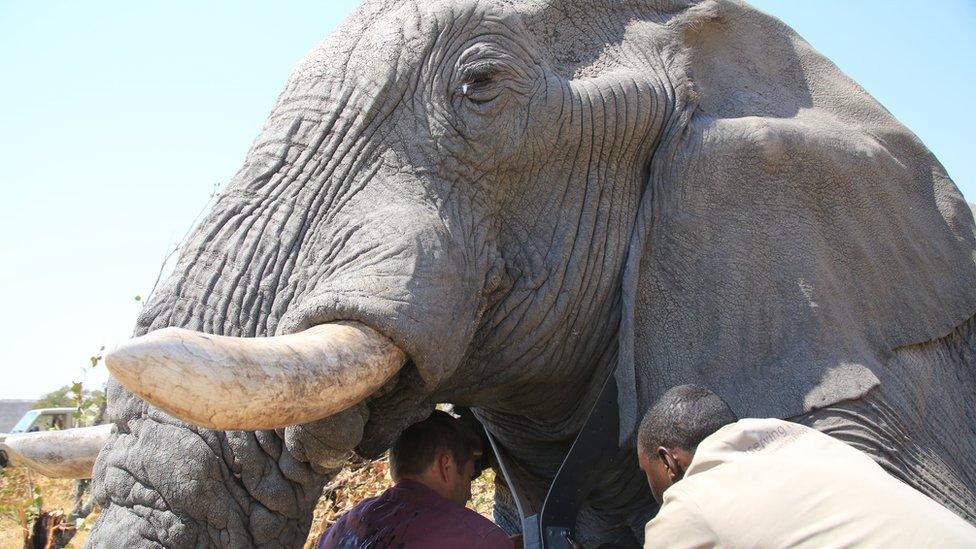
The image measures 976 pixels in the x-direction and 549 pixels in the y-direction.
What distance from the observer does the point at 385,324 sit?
2.67 m

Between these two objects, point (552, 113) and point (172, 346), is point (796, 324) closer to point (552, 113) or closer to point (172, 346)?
point (552, 113)

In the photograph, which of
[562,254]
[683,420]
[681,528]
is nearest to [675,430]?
[683,420]

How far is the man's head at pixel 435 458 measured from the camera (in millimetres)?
3342

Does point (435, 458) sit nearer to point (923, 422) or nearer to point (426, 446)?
point (426, 446)

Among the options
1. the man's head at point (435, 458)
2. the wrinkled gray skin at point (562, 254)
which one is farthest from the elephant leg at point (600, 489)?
the man's head at point (435, 458)

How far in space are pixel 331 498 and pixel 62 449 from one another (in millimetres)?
4552

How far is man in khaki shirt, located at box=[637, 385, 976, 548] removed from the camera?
2158mm

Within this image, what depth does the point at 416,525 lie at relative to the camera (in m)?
3.14

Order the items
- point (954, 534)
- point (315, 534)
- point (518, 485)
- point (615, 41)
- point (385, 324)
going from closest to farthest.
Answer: point (954, 534), point (385, 324), point (615, 41), point (518, 485), point (315, 534)

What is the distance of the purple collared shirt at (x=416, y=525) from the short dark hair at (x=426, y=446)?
68mm

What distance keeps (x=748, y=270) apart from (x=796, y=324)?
22 centimetres

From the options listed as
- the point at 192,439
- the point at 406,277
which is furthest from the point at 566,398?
the point at 192,439

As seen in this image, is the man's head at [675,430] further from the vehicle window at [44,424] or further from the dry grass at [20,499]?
the vehicle window at [44,424]

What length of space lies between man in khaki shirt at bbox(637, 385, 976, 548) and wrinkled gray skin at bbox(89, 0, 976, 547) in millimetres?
734
